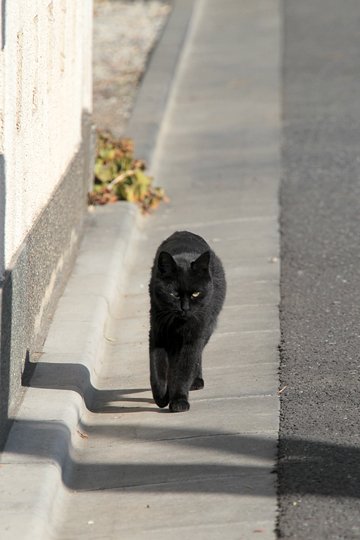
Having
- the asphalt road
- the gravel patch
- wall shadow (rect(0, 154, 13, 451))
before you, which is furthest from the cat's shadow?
the gravel patch

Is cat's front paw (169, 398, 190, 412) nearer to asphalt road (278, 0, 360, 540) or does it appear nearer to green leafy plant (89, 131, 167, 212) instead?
asphalt road (278, 0, 360, 540)

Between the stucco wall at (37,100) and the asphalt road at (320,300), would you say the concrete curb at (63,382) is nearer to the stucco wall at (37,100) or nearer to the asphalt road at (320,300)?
the stucco wall at (37,100)

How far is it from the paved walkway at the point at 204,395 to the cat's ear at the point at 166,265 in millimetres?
647

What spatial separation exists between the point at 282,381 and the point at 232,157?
507 cm

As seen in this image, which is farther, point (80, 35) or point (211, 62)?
point (211, 62)

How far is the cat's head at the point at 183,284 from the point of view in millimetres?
5488

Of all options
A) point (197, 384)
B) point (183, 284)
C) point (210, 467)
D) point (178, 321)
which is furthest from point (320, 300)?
point (210, 467)

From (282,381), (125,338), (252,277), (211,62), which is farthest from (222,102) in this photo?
(282,381)

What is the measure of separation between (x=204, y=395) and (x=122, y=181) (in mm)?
3629

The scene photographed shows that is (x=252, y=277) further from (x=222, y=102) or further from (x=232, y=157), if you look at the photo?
(x=222, y=102)

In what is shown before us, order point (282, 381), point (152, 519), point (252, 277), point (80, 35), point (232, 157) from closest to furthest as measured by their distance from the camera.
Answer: point (152, 519), point (282, 381), point (252, 277), point (80, 35), point (232, 157)

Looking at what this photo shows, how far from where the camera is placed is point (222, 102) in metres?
12.8

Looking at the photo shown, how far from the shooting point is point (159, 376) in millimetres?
5602

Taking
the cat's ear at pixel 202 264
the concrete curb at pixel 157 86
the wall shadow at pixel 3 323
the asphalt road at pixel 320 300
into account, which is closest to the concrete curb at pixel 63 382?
the wall shadow at pixel 3 323
